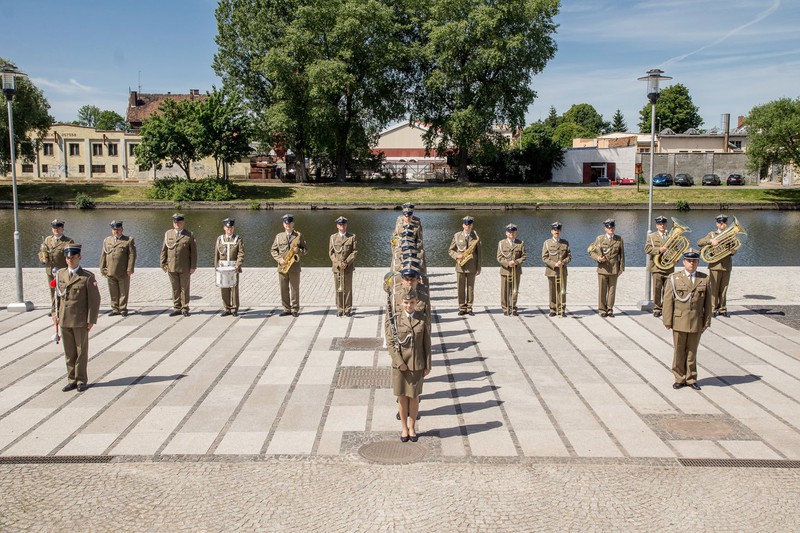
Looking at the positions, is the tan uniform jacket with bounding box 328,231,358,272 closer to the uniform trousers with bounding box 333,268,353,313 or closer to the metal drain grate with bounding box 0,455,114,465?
the uniform trousers with bounding box 333,268,353,313

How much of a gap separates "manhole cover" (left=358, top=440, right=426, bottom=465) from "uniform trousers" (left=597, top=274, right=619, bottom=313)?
8.33 metres

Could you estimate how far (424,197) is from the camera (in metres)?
60.0

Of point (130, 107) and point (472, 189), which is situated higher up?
point (130, 107)

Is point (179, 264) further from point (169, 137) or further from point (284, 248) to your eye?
point (169, 137)

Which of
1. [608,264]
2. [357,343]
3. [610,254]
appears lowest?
[357,343]

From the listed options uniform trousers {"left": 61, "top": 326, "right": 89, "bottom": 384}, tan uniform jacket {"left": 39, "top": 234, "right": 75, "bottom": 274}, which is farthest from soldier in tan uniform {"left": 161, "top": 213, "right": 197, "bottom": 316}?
uniform trousers {"left": 61, "top": 326, "right": 89, "bottom": 384}

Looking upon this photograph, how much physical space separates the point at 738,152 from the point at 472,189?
31185mm

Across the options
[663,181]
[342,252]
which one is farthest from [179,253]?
[663,181]

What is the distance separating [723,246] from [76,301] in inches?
515

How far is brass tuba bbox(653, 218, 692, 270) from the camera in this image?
15711 millimetres

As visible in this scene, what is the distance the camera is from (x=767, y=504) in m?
7.50

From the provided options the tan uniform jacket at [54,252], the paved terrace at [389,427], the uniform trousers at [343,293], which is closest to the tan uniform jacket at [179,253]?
the paved terrace at [389,427]

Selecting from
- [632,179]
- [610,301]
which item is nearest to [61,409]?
[610,301]

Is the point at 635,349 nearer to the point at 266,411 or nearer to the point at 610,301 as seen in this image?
the point at 610,301
